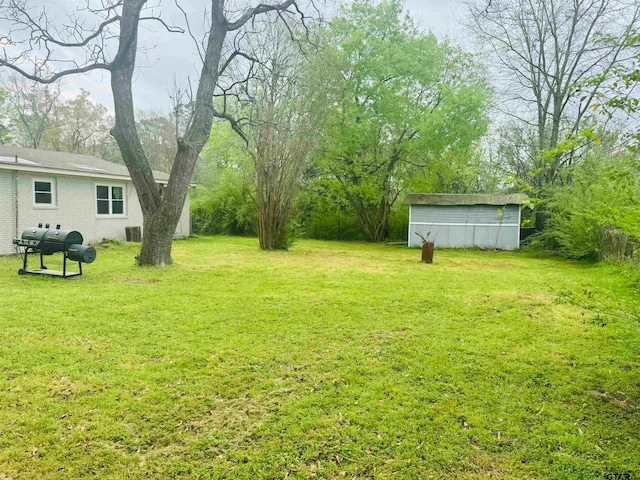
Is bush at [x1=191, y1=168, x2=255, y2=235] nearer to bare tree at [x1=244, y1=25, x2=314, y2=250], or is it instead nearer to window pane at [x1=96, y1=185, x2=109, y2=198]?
window pane at [x1=96, y1=185, x2=109, y2=198]

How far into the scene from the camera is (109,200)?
1306 cm

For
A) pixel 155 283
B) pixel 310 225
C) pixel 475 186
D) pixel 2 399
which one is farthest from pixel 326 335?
pixel 475 186

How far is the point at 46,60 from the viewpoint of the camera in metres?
7.85

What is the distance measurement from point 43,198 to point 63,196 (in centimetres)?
55

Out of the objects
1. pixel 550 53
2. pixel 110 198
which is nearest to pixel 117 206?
pixel 110 198

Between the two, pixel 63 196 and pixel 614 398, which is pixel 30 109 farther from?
pixel 614 398

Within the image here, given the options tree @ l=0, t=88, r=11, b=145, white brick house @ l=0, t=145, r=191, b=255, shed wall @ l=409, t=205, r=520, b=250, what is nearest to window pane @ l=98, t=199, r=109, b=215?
white brick house @ l=0, t=145, r=191, b=255

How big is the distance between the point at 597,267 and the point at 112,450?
10.7m

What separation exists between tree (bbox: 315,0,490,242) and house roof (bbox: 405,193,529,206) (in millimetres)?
1281

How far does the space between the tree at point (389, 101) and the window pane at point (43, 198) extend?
8.81m

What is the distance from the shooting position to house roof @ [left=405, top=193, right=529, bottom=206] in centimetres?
1385

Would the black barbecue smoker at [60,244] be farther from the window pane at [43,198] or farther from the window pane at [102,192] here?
the window pane at [102,192]

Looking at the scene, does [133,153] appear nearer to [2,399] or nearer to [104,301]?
[104,301]

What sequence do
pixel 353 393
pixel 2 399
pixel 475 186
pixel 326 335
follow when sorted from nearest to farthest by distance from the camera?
1. pixel 2 399
2. pixel 353 393
3. pixel 326 335
4. pixel 475 186
